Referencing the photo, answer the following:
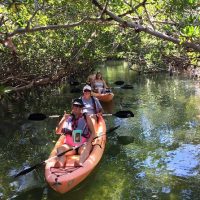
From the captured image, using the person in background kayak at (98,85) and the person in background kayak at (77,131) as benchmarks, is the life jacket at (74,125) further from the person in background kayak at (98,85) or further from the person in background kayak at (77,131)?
the person in background kayak at (98,85)

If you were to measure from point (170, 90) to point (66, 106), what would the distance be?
6.38 metres

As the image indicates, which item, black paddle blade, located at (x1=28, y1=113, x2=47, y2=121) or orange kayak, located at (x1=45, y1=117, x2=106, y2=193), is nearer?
orange kayak, located at (x1=45, y1=117, x2=106, y2=193)

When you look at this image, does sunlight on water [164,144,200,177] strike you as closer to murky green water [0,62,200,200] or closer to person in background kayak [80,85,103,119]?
murky green water [0,62,200,200]

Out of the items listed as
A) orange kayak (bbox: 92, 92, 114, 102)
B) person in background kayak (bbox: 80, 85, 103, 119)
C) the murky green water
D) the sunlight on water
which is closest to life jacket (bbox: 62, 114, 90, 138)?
the murky green water

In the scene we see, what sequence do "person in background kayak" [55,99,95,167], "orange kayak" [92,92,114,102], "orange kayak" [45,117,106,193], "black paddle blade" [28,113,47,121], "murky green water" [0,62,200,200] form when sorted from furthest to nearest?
"orange kayak" [92,92,114,102], "black paddle blade" [28,113,47,121], "person in background kayak" [55,99,95,167], "murky green water" [0,62,200,200], "orange kayak" [45,117,106,193]

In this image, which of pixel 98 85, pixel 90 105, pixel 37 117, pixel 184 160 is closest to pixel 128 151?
pixel 184 160

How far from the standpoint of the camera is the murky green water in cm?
704

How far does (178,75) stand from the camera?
1007 inches

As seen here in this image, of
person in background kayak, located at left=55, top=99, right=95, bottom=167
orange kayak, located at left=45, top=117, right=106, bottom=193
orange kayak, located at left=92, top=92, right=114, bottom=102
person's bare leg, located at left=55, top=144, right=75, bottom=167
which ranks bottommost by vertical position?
orange kayak, located at left=92, top=92, right=114, bottom=102

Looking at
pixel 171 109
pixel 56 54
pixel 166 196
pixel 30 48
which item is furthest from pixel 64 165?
pixel 56 54

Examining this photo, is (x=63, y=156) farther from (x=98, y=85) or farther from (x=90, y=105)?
(x=98, y=85)

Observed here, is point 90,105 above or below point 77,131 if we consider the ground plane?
below

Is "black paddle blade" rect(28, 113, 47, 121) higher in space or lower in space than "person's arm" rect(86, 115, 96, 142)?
lower

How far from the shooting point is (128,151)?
942 cm
